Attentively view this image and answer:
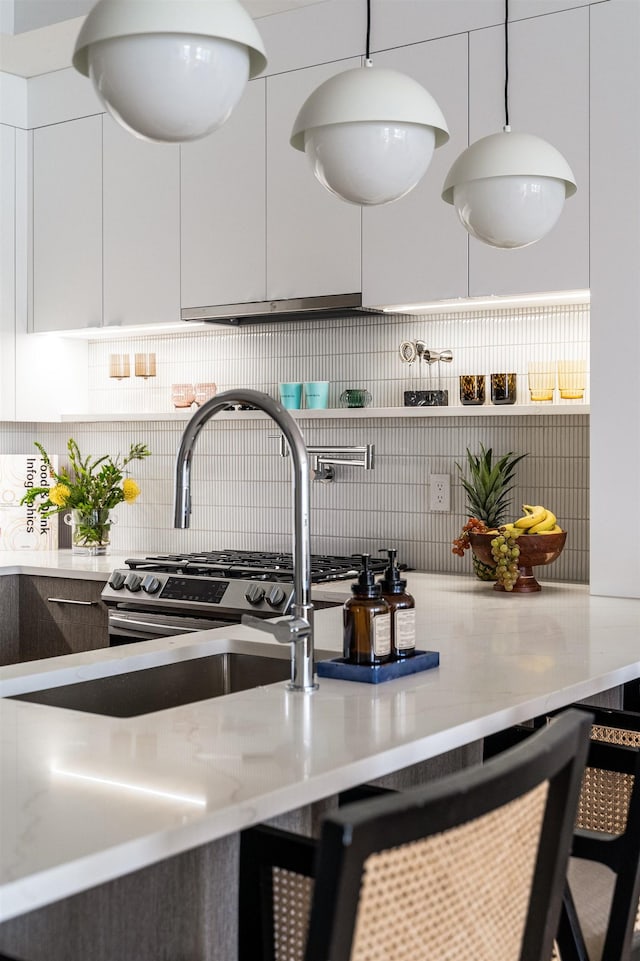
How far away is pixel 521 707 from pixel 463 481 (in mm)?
1966

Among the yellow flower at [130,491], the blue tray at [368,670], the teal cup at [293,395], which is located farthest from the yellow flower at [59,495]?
the blue tray at [368,670]

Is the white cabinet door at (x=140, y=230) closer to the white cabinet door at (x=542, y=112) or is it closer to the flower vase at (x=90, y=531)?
the flower vase at (x=90, y=531)

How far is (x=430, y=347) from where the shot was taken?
3988 mm

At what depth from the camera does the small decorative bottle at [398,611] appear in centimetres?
210

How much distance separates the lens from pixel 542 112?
3318 millimetres

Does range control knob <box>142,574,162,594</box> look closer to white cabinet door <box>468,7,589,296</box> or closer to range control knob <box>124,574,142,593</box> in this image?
range control knob <box>124,574,142,593</box>

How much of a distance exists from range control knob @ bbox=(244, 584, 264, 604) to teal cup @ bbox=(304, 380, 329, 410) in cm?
79

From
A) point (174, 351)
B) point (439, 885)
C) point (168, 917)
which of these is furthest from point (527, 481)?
point (439, 885)

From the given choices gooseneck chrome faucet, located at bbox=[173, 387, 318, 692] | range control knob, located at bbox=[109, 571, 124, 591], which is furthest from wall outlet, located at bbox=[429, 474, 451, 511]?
gooseneck chrome faucet, located at bbox=[173, 387, 318, 692]

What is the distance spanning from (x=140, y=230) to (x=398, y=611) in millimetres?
2562

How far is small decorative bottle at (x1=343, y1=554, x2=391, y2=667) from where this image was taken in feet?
6.72

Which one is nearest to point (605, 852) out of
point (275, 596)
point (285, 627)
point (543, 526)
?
point (285, 627)

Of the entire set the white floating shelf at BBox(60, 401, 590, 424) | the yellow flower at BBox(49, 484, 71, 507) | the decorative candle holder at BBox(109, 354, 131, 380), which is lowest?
the yellow flower at BBox(49, 484, 71, 507)

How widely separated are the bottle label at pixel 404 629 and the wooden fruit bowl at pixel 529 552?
1264mm
